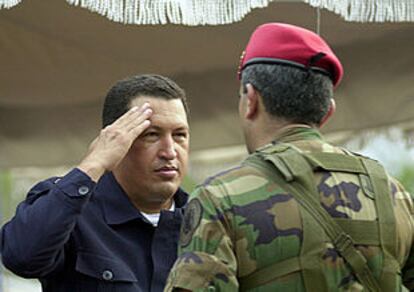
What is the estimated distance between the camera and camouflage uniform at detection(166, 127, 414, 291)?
2.36 meters

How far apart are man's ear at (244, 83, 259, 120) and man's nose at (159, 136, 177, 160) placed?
29.5 inches

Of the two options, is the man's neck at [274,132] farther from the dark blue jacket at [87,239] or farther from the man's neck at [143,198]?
the man's neck at [143,198]

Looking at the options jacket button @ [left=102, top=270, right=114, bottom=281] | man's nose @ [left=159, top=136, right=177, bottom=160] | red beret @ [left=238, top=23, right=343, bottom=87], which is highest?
red beret @ [left=238, top=23, right=343, bottom=87]

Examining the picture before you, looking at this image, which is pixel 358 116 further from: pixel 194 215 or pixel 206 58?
pixel 194 215

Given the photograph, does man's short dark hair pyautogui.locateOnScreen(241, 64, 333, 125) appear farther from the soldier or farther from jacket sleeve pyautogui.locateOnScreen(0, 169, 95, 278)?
jacket sleeve pyautogui.locateOnScreen(0, 169, 95, 278)

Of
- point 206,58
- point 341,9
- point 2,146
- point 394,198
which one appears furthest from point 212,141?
point 394,198

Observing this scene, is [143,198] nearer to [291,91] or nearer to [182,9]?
[182,9]

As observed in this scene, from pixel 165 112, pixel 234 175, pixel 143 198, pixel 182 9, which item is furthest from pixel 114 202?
pixel 234 175

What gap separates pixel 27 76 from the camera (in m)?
4.50

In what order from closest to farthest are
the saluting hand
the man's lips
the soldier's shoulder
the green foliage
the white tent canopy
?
1. the soldier's shoulder
2. the saluting hand
3. the man's lips
4. the white tent canopy
5. the green foliage

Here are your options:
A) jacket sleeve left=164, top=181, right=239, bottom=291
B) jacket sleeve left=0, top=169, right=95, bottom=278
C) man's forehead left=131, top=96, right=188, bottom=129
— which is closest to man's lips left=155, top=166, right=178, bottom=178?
man's forehead left=131, top=96, right=188, bottom=129

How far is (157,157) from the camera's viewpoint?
3.23 meters

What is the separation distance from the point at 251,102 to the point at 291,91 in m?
0.10

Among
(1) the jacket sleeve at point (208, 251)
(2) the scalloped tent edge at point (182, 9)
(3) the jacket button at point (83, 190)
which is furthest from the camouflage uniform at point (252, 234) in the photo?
(2) the scalloped tent edge at point (182, 9)
